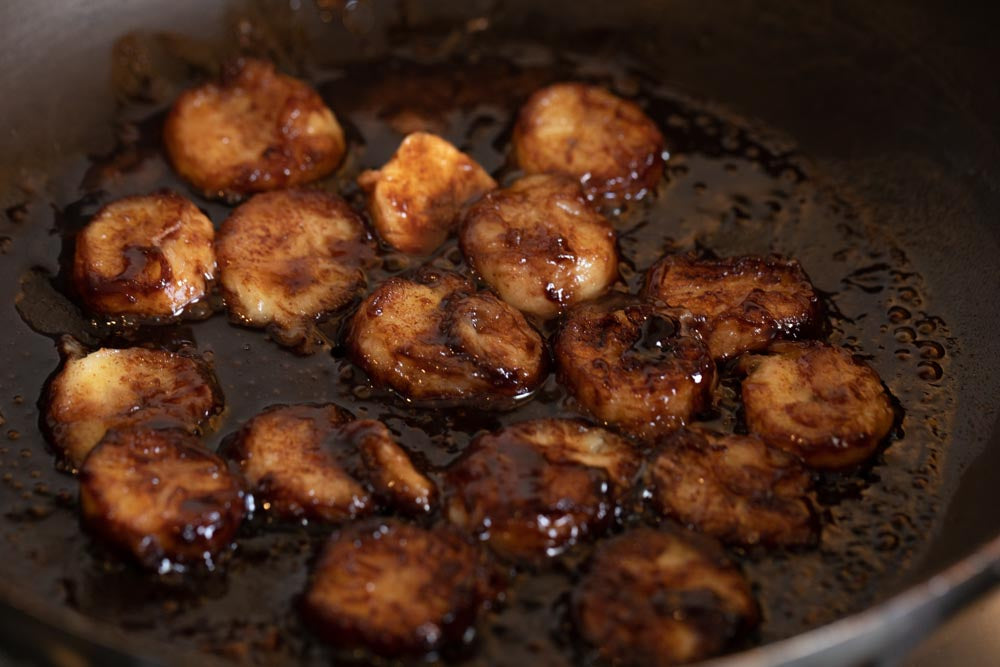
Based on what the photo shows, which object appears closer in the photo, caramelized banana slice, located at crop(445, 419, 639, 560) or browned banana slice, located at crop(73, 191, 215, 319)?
caramelized banana slice, located at crop(445, 419, 639, 560)

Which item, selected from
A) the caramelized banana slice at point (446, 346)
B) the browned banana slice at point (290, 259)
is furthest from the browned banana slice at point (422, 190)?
the caramelized banana slice at point (446, 346)

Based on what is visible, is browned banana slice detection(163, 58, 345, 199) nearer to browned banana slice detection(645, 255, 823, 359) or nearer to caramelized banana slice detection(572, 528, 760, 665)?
browned banana slice detection(645, 255, 823, 359)

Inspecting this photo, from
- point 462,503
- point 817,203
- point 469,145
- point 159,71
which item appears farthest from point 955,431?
point 159,71

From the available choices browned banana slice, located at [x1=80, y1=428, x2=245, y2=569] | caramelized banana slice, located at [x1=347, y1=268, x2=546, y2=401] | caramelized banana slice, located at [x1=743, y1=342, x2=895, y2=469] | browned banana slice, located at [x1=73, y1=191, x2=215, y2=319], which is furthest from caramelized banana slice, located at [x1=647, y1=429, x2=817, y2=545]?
browned banana slice, located at [x1=73, y1=191, x2=215, y2=319]

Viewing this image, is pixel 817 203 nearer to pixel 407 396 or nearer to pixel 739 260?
pixel 739 260

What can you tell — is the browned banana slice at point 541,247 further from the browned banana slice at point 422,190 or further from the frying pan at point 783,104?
the frying pan at point 783,104

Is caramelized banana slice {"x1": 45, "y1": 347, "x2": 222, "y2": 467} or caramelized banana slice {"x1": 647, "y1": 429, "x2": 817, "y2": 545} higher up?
caramelized banana slice {"x1": 647, "y1": 429, "x2": 817, "y2": 545}
